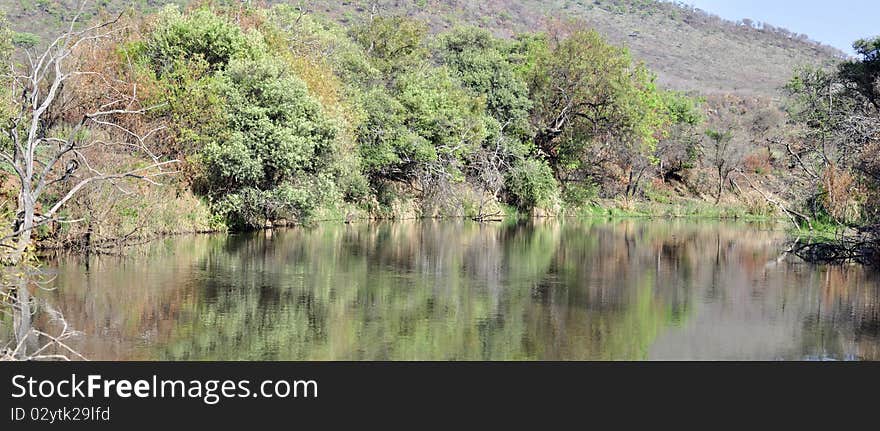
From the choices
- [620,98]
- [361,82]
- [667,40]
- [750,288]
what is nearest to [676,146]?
[620,98]

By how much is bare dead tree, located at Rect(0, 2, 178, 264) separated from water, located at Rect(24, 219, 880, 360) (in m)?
1.78

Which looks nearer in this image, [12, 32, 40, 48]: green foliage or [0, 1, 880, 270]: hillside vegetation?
[0, 1, 880, 270]: hillside vegetation

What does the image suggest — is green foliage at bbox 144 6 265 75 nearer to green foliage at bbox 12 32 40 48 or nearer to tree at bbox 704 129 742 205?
green foliage at bbox 12 32 40 48

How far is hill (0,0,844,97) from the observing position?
9488 centimetres

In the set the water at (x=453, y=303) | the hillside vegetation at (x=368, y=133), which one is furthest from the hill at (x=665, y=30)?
the water at (x=453, y=303)

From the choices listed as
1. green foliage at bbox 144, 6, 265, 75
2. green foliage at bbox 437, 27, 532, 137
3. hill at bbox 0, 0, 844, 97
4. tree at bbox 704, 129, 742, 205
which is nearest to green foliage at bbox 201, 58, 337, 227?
green foliage at bbox 144, 6, 265, 75

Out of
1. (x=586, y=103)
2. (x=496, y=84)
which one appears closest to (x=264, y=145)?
(x=496, y=84)

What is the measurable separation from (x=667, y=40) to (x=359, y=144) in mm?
81670

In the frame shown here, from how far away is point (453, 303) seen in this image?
66.7 ft

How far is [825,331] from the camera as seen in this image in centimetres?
1762

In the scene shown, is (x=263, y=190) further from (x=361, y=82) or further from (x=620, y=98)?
(x=620, y=98)

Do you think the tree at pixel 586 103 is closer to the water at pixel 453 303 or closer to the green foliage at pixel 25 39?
the water at pixel 453 303

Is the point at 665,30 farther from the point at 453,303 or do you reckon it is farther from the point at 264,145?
the point at 453,303

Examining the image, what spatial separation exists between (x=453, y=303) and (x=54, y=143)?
13317 millimetres
